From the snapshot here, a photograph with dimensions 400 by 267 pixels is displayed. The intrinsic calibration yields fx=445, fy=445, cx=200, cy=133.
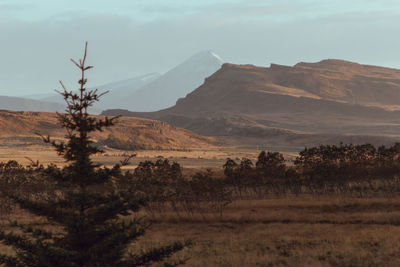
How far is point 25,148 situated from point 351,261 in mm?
140547

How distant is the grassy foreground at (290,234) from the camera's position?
2227 cm

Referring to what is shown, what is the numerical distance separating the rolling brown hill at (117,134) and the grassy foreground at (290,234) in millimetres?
127842

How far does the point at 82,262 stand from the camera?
37.4ft

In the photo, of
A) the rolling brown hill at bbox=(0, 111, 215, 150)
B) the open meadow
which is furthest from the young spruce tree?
the rolling brown hill at bbox=(0, 111, 215, 150)

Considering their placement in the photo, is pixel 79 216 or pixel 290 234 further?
pixel 290 234

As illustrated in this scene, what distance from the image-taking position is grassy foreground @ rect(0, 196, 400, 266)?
2227cm

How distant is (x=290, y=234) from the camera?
28109mm

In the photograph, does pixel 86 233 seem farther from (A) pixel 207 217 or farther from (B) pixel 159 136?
(B) pixel 159 136

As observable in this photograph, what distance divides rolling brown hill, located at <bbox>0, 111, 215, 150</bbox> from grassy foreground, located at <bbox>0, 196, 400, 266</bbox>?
12784 cm

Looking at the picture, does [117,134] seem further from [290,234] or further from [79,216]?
[79,216]

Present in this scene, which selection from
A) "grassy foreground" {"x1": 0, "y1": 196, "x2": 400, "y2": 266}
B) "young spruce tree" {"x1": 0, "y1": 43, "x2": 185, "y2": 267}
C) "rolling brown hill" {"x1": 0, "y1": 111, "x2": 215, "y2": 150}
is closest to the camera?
"young spruce tree" {"x1": 0, "y1": 43, "x2": 185, "y2": 267}

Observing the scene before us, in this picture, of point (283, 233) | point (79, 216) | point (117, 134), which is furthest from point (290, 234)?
point (117, 134)

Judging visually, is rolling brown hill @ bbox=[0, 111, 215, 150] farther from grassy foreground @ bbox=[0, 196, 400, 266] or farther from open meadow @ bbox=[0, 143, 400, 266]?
grassy foreground @ bbox=[0, 196, 400, 266]

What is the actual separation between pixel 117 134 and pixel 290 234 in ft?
514
